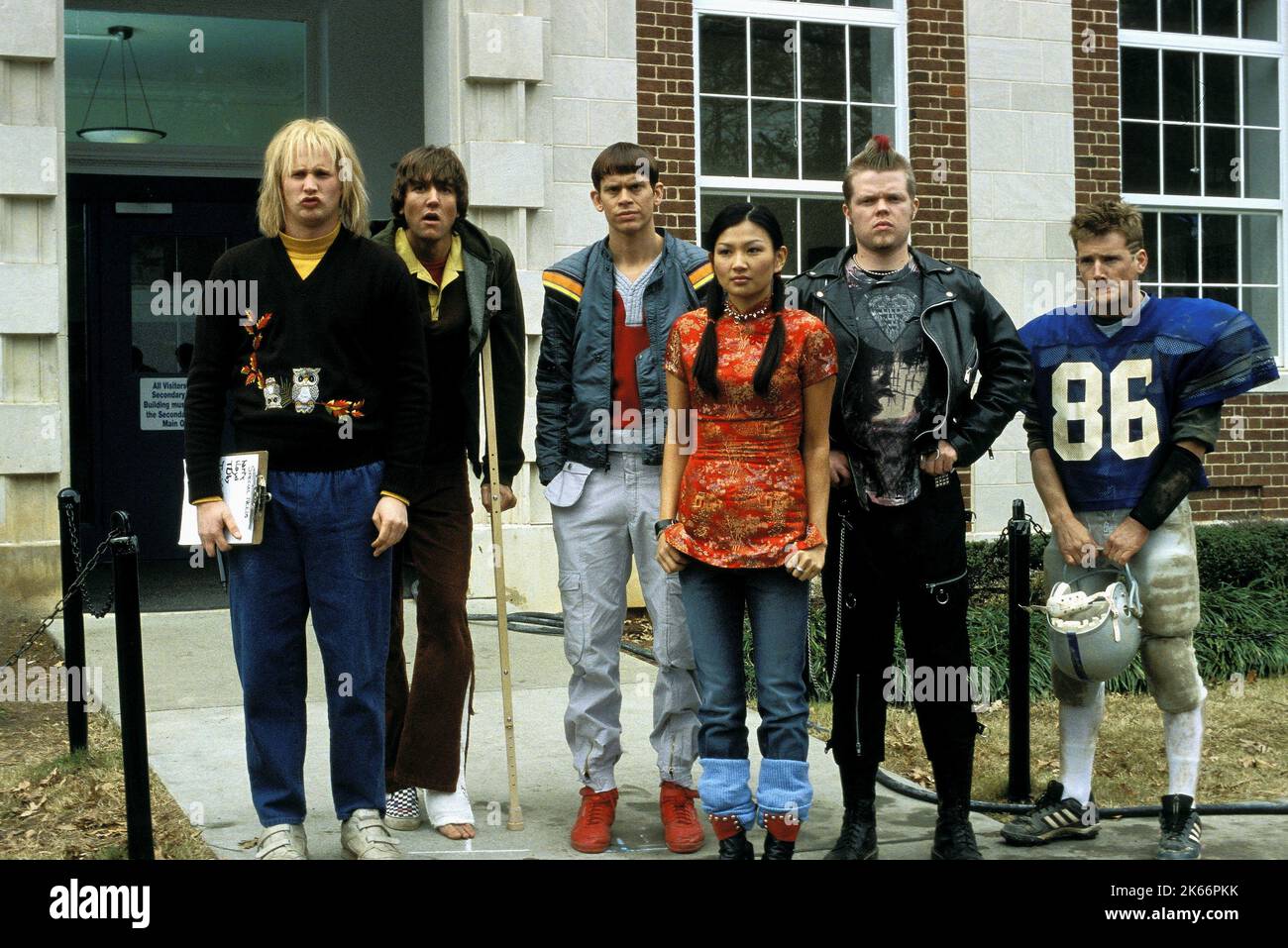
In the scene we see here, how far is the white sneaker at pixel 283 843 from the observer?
4.29 m

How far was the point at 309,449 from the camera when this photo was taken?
4.33m

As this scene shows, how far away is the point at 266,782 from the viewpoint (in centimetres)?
437

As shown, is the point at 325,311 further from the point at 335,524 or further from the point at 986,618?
the point at 986,618

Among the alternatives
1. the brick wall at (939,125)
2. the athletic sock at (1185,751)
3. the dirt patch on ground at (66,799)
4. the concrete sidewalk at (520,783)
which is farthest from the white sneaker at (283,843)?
the brick wall at (939,125)

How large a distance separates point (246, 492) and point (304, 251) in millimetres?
763

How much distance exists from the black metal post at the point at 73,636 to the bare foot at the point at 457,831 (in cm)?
194

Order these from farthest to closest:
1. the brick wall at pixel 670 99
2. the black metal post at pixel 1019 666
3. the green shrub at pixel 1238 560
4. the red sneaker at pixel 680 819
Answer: the green shrub at pixel 1238 560
the brick wall at pixel 670 99
the black metal post at pixel 1019 666
the red sneaker at pixel 680 819

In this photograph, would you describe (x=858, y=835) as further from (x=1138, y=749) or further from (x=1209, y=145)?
(x=1209, y=145)

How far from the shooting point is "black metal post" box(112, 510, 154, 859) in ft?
14.6

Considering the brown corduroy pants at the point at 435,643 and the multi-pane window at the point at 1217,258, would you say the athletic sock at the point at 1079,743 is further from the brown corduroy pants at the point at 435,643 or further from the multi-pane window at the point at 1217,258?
the multi-pane window at the point at 1217,258

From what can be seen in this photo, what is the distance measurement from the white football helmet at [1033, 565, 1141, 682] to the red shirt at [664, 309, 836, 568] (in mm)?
984

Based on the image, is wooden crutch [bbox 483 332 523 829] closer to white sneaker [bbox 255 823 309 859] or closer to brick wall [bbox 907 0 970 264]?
white sneaker [bbox 255 823 309 859]

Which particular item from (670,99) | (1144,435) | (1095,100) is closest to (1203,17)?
(1095,100)
